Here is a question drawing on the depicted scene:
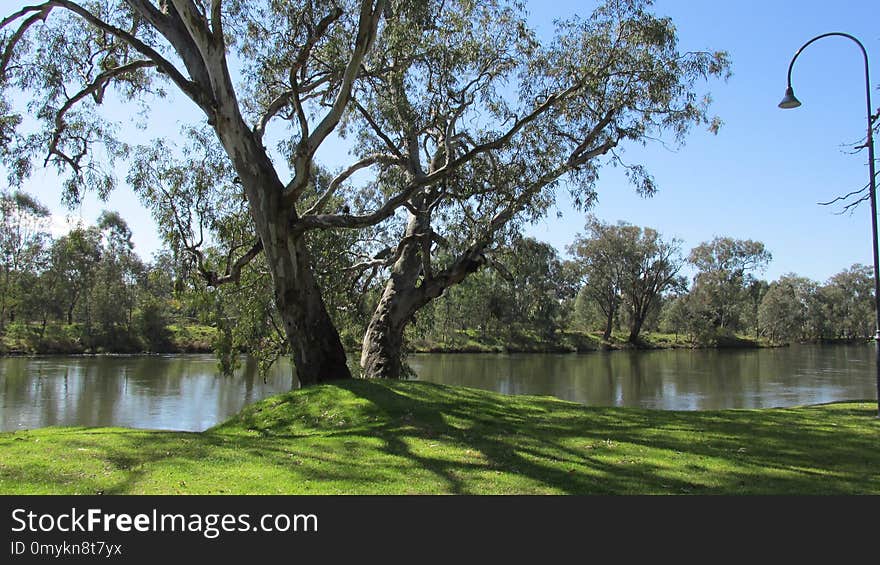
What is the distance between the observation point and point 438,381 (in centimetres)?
2386

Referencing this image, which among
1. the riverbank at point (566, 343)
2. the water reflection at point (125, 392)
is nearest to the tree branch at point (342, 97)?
the water reflection at point (125, 392)

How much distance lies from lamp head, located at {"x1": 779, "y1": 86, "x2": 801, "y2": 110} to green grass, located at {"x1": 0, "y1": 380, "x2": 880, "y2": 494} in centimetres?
425

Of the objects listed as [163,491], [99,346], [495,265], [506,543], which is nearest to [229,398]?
[495,265]

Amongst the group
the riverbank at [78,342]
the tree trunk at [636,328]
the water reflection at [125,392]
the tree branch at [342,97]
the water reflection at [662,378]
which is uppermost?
the tree branch at [342,97]

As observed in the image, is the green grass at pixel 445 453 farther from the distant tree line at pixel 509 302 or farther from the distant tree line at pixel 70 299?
the distant tree line at pixel 70 299

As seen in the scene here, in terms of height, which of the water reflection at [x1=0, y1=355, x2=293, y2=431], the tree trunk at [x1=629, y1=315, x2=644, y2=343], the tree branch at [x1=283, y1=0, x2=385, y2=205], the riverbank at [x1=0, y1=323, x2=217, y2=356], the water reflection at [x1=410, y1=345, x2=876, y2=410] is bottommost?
the water reflection at [x1=0, y1=355, x2=293, y2=431]

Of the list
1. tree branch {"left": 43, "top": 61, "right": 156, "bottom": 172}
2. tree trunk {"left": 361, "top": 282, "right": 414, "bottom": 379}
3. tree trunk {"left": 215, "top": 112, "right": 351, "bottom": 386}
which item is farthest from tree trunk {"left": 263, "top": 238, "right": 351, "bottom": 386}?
tree branch {"left": 43, "top": 61, "right": 156, "bottom": 172}

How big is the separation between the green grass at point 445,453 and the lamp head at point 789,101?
425 cm

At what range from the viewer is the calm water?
56.5ft

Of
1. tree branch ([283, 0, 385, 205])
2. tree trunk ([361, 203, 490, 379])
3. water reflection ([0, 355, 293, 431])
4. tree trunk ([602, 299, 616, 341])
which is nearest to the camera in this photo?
tree branch ([283, 0, 385, 205])

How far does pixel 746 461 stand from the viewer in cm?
531

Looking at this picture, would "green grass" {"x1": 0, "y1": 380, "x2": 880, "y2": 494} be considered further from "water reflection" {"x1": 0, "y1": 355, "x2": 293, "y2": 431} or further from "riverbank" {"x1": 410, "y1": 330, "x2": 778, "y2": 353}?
"riverbank" {"x1": 410, "y1": 330, "x2": 778, "y2": 353}

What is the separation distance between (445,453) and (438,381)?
1852cm

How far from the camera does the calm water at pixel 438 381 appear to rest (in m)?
17.2
